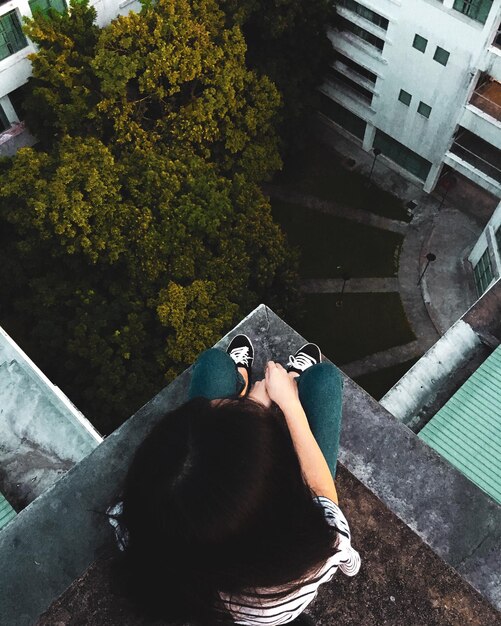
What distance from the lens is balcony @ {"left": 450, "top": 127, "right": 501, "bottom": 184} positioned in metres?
28.3

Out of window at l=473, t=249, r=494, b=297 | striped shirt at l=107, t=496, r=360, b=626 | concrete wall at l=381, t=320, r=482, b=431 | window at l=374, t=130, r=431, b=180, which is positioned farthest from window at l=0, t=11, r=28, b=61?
striped shirt at l=107, t=496, r=360, b=626

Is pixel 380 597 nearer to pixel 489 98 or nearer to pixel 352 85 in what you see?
pixel 489 98

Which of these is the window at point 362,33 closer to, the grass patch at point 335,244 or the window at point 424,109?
the window at point 424,109

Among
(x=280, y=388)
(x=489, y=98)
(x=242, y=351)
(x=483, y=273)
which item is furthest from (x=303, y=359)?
(x=489, y=98)

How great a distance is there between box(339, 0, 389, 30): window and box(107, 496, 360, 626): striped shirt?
25.5m

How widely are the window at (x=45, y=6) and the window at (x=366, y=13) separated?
12316 mm

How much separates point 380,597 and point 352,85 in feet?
95.1

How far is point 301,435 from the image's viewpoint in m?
6.95

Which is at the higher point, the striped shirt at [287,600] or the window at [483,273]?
the striped shirt at [287,600]

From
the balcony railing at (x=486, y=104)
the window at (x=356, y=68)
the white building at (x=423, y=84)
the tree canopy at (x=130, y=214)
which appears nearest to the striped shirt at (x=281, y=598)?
the tree canopy at (x=130, y=214)

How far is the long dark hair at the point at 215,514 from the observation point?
4.83 meters

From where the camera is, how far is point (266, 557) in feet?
16.6

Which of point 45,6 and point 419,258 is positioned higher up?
point 45,6

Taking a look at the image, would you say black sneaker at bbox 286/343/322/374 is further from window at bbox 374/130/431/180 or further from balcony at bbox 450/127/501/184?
window at bbox 374/130/431/180
